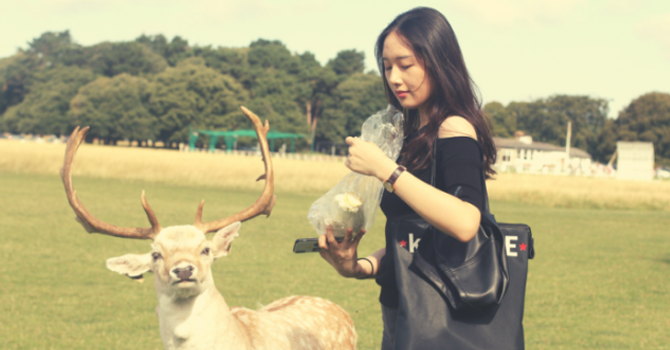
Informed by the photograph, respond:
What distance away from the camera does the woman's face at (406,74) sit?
2.00 meters

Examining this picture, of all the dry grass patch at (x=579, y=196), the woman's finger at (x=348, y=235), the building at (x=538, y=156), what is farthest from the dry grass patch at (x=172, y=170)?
the building at (x=538, y=156)

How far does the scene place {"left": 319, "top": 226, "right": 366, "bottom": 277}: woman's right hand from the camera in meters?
2.07

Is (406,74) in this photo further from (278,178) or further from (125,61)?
(125,61)

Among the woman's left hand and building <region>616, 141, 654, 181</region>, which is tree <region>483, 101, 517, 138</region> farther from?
the woman's left hand

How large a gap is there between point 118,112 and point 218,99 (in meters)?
11.8

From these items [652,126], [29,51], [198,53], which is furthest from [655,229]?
[29,51]

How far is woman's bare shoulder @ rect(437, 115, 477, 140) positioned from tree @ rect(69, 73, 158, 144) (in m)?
72.3

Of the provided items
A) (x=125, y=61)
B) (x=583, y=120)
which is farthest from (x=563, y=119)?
(x=125, y=61)

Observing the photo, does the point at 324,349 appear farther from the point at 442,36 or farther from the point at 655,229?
the point at 655,229

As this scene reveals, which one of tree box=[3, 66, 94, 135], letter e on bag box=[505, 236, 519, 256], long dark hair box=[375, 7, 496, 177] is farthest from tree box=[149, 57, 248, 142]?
Result: letter e on bag box=[505, 236, 519, 256]

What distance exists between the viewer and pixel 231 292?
7219mm

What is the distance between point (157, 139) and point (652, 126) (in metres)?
57.5

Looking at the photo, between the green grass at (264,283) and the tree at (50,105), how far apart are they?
6763 cm

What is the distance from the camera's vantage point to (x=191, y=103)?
6956 cm
